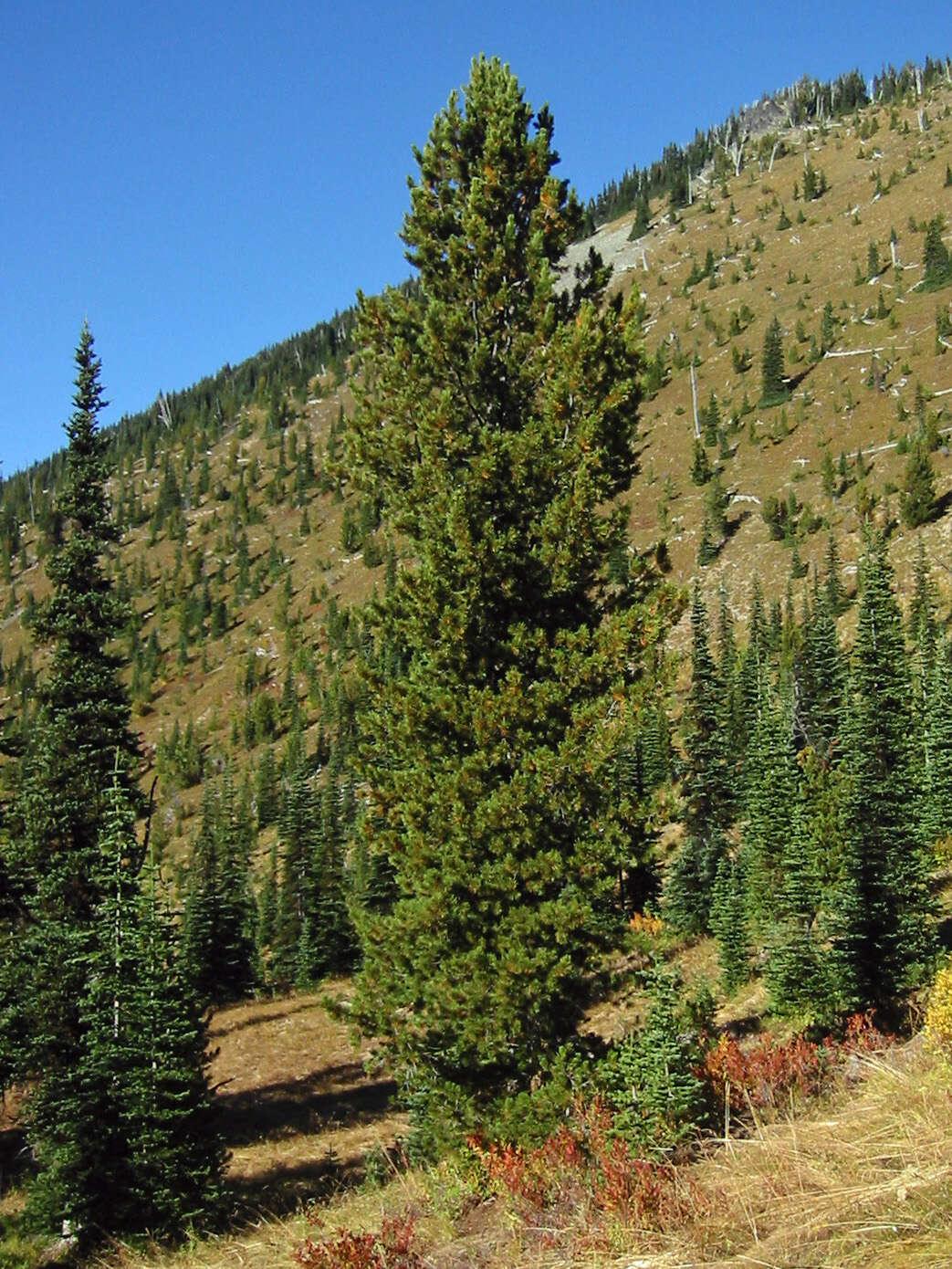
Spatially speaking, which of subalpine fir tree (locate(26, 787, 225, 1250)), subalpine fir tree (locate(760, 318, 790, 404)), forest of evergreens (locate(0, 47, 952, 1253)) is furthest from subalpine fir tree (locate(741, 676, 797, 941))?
subalpine fir tree (locate(760, 318, 790, 404))

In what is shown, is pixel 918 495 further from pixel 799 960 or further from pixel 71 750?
pixel 71 750

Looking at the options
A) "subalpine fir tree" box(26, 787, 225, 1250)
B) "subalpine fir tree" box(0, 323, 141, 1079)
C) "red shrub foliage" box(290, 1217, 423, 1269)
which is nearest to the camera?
"red shrub foliage" box(290, 1217, 423, 1269)

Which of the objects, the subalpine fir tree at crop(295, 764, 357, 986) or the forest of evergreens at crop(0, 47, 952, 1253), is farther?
the subalpine fir tree at crop(295, 764, 357, 986)

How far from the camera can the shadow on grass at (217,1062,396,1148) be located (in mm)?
24328

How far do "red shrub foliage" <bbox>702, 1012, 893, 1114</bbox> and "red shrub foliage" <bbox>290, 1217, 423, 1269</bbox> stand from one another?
3.29 meters

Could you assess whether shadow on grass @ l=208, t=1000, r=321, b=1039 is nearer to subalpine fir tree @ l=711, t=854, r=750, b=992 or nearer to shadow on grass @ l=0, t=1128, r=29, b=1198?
shadow on grass @ l=0, t=1128, r=29, b=1198

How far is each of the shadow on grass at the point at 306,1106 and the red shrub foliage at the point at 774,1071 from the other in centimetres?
1823

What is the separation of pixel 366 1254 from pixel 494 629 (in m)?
6.77

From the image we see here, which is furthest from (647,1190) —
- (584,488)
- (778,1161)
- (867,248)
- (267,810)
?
(867,248)

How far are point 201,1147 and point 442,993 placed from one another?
578 centimetres

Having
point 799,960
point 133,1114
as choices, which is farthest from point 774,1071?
point 799,960

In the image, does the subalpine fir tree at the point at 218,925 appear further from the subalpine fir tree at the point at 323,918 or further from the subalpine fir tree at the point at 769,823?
the subalpine fir tree at the point at 769,823

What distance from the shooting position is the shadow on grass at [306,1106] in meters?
24.3

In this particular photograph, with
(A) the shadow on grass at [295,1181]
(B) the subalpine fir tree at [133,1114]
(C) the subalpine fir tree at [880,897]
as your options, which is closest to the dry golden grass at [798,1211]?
(B) the subalpine fir tree at [133,1114]
